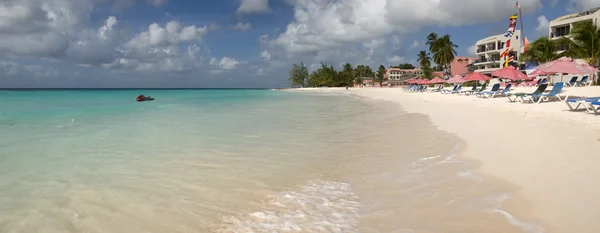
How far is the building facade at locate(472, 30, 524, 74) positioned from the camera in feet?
211

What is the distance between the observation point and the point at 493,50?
66.8 meters

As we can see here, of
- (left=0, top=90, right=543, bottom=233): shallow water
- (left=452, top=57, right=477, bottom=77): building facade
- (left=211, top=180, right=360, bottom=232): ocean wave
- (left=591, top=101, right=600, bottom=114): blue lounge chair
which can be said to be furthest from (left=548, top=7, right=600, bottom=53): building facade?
(left=211, top=180, right=360, bottom=232): ocean wave

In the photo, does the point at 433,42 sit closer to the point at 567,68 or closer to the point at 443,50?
the point at 443,50

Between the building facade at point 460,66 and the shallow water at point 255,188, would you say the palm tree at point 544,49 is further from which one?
the building facade at point 460,66

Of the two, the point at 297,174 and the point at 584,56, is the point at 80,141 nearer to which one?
the point at 297,174

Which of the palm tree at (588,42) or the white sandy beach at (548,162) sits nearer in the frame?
the white sandy beach at (548,162)

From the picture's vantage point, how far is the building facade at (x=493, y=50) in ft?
211

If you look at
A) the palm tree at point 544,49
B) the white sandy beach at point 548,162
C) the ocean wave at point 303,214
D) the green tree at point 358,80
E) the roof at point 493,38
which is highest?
the roof at point 493,38

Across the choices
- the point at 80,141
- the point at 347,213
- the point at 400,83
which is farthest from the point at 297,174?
the point at 400,83

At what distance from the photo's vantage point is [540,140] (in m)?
6.81

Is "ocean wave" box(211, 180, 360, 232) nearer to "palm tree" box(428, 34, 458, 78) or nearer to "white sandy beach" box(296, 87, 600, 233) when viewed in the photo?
"white sandy beach" box(296, 87, 600, 233)

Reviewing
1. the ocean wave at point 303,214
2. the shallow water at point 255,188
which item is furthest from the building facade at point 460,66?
the ocean wave at point 303,214

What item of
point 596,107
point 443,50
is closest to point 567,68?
point 596,107

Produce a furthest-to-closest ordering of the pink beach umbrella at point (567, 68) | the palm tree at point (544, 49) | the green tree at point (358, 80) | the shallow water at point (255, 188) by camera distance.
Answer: the green tree at point (358, 80) < the palm tree at point (544, 49) < the pink beach umbrella at point (567, 68) < the shallow water at point (255, 188)
